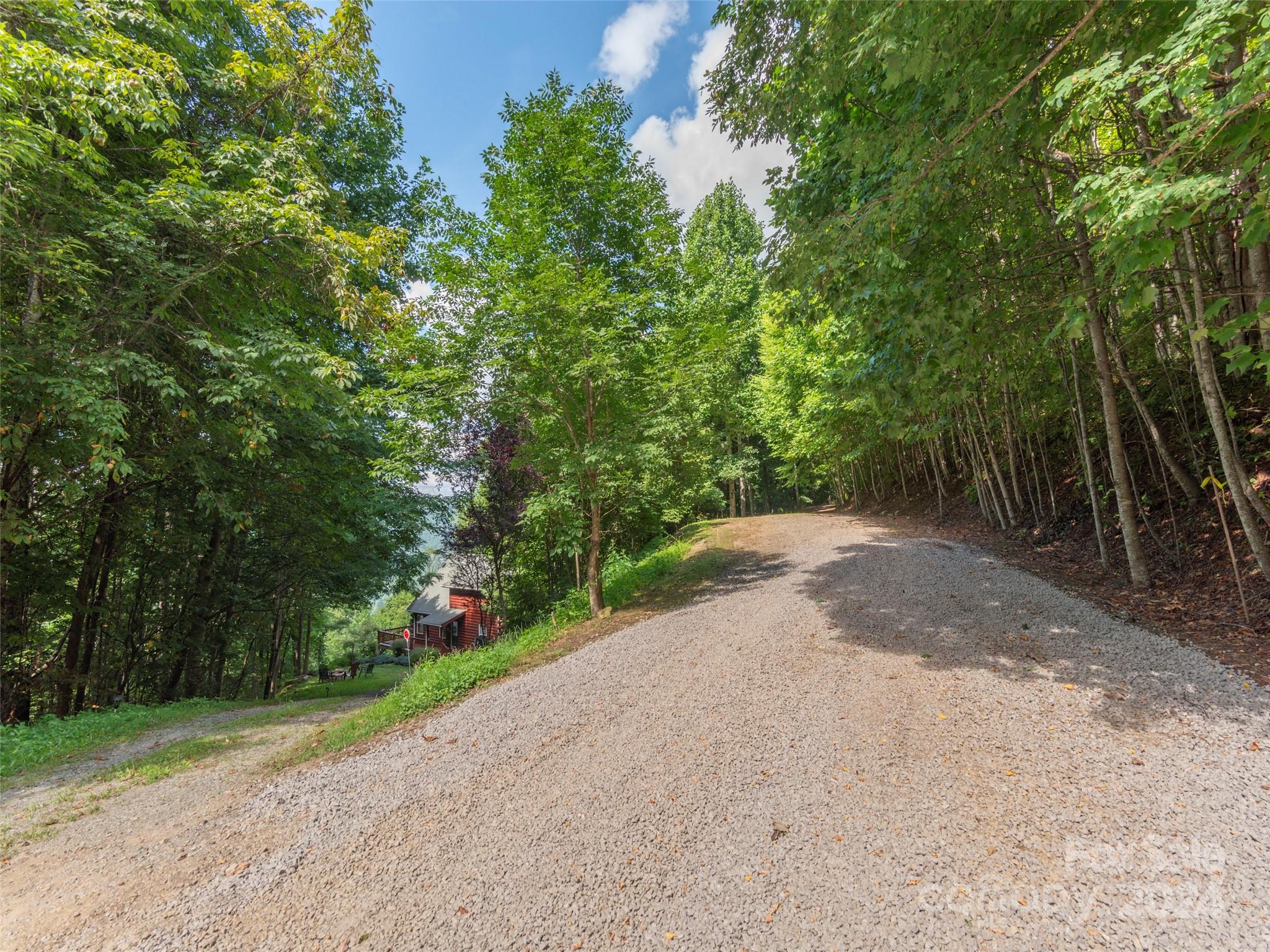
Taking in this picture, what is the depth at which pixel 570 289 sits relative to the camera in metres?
6.40

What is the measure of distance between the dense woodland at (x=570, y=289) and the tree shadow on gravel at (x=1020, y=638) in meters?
1.45

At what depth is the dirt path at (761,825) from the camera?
2.02 m

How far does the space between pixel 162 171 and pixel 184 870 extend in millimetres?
8249

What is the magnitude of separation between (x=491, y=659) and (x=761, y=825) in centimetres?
399

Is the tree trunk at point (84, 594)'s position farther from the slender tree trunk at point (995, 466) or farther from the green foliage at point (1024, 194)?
the slender tree trunk at point (995, 466)

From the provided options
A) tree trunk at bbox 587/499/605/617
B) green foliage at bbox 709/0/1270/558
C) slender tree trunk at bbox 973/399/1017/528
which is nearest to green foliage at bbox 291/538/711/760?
tree trunk at bbox 587/499/605/617

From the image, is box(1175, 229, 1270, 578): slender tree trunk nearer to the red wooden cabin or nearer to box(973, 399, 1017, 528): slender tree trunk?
box(973, 399, 1017, 528): slender tree trunk

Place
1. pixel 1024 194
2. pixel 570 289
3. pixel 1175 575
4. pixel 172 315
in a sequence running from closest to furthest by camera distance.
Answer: pixel 1024 194, pixel 1175 575, pixel 172 315, pixel 570 289

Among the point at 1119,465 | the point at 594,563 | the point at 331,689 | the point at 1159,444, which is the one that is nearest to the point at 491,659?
the point at 594,563

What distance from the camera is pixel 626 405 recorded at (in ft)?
25.0

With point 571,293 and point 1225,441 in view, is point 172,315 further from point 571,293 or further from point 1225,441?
point 1225,441

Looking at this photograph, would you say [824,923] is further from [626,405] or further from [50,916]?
[626,405]

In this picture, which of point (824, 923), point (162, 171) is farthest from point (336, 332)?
point (824, 923)

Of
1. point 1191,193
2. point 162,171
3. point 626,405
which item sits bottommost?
point 1191,193
